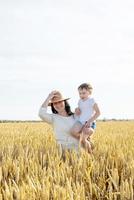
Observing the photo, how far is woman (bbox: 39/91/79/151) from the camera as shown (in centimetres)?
661

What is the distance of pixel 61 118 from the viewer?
21.8ft

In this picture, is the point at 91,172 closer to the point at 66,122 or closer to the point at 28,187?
the point at 28,187

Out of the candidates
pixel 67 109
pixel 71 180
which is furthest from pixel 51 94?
pixel 71 180

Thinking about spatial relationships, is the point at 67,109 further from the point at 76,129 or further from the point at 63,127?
the point at 76,129

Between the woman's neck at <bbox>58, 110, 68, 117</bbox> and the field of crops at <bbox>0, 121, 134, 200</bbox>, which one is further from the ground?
the woman's neck at <bbox>58, 110, 68, 117</bbox>

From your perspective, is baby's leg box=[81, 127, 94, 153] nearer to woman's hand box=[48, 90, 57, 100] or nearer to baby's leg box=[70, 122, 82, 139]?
baby's leg box=[70, 122, 82, 139]

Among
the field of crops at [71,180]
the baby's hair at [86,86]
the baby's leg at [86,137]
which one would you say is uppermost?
the baby's hair at [86,86]

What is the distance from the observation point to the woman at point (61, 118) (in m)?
6.61

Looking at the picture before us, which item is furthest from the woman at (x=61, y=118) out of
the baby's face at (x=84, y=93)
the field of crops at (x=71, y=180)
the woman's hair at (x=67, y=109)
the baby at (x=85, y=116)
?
the field of crops at (x=71, y=180)

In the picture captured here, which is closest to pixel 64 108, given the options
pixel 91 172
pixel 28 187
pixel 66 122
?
pixel 66 122

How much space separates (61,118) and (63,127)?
0.39 ft

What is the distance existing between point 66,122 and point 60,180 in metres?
2.34

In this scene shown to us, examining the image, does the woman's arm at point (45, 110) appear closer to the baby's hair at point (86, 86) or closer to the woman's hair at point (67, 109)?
the woman's hair at point (67, 109)

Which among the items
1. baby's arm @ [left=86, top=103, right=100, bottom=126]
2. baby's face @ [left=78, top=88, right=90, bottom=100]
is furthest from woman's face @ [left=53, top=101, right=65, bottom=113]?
baby's arm @ [left=86, top=103, right=100, bottom=126]
